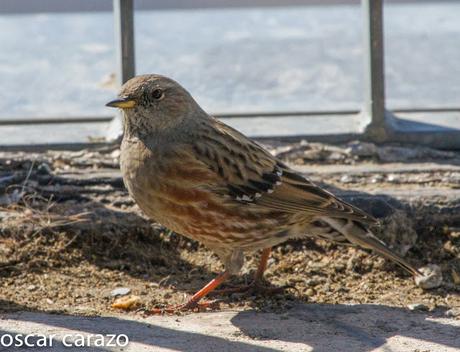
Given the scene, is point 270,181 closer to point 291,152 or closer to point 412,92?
point 291,152

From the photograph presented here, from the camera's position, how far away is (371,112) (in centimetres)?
722

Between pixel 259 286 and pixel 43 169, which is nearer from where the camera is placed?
pixel 259 286

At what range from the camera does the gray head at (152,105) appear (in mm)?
5840

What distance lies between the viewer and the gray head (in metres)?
5.84

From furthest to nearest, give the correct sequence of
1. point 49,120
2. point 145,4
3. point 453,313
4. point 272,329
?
point 145,4 < point 49,120 < point 453,313 < point 272,329

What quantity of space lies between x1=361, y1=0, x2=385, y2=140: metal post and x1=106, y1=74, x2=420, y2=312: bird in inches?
56.0

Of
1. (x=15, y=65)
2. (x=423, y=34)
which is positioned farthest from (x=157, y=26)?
(x=423, y=34)

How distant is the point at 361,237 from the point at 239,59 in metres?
3.31

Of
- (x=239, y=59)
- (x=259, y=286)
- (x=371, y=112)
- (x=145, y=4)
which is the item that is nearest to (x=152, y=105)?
(x=259, y=286)

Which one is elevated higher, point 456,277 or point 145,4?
point 145,4

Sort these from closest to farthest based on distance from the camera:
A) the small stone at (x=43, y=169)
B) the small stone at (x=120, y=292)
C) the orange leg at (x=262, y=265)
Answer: the small stone at (x=120, y=292), the orange leg at (x=262, y=265), the small stone at (x=43, y=169)

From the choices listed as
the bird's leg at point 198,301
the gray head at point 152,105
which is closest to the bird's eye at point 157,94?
the gray head at point 152,105

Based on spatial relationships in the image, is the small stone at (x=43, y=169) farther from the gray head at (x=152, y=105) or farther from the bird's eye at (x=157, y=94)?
the bird's eye at (x=157, y=94)

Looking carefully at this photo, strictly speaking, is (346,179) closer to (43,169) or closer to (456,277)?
(456,277)
